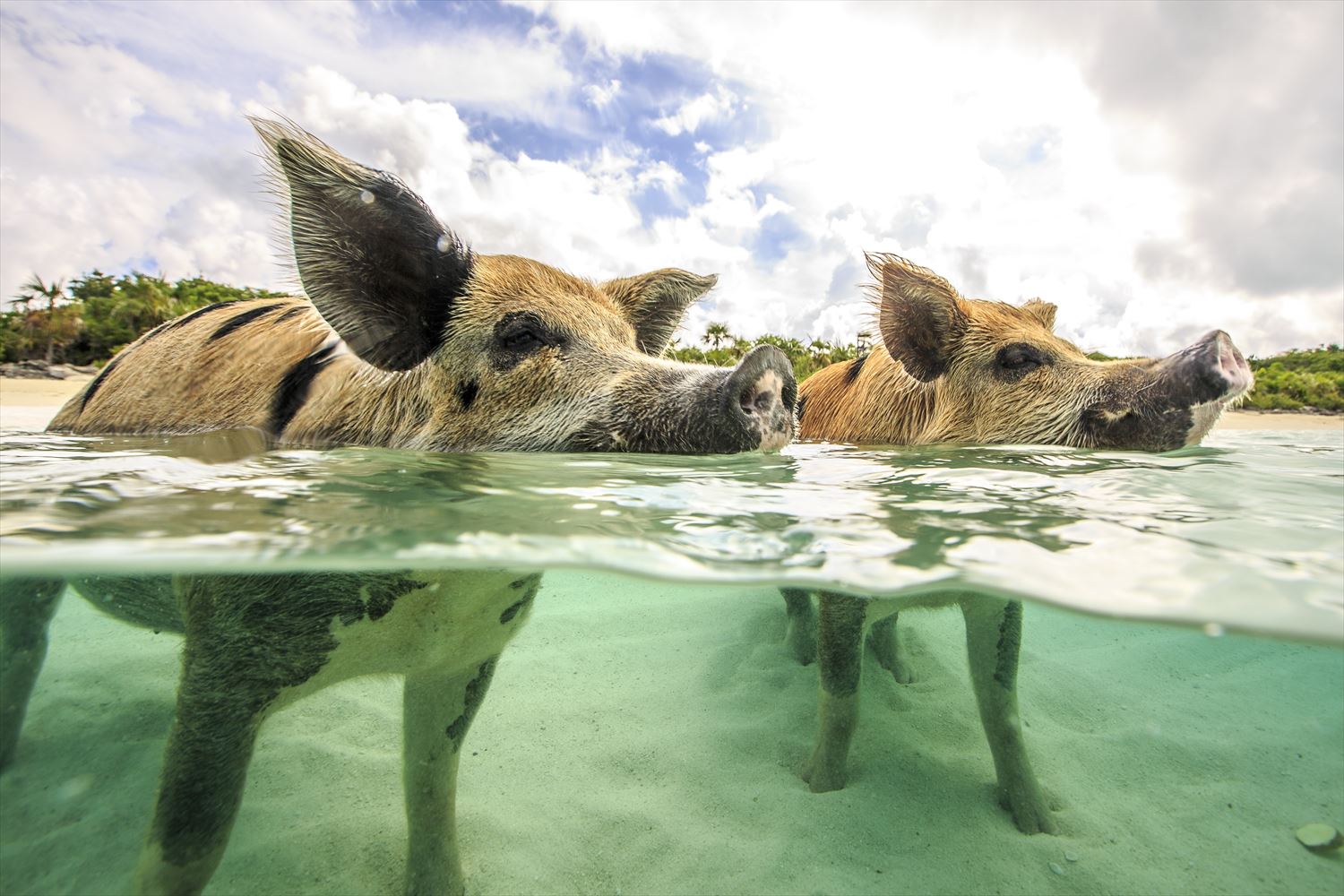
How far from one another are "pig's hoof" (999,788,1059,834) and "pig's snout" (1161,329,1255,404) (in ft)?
7.67

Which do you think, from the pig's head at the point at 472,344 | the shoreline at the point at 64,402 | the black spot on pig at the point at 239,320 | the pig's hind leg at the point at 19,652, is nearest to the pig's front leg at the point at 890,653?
the pig's head at the point at 472,344

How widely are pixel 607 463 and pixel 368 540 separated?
0.96 m

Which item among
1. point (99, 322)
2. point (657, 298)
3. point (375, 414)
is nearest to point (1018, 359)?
point (657, 298)

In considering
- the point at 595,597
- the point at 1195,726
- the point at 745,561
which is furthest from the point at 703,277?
the point at 1195,726

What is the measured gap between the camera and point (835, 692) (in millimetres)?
2986

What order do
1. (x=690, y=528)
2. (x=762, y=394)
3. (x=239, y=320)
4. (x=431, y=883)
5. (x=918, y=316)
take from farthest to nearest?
(x=918, y=316), (x=239, y=320), (x=762, y=394), (x=431, y=883), (x=690, y=528)

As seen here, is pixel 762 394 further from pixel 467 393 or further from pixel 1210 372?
pixel 1210 372

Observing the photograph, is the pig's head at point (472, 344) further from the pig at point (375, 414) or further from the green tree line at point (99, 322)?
the green tree line at point (99, 322)

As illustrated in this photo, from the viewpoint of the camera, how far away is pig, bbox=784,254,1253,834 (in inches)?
119

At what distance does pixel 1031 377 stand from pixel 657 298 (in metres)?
2.42

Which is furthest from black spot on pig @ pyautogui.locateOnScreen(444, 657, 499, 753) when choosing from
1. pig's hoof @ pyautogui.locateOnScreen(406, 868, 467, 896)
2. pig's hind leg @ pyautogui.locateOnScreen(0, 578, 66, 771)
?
pig's hind leg @ pyautogui.locateOnScreen(0, 578, 66, 771)

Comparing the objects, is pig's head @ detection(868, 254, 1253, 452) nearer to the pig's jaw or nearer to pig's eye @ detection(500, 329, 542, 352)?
the pig's jaw

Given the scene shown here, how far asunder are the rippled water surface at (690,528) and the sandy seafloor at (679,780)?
370 millimetres

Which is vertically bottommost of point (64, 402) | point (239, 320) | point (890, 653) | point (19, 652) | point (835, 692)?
point (890, 653)
